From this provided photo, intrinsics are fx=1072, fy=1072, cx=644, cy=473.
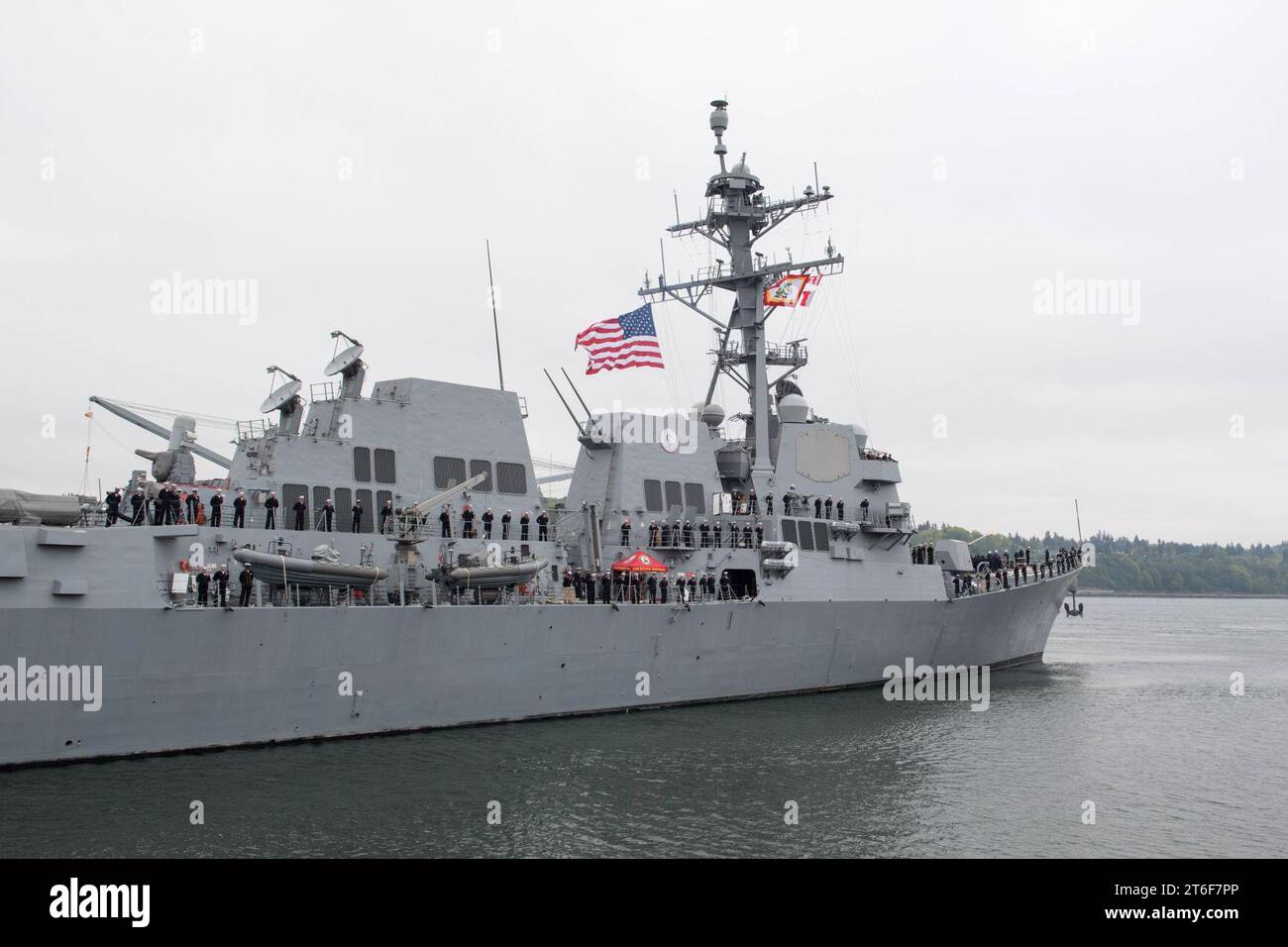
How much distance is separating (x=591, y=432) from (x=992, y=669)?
51.8 ft

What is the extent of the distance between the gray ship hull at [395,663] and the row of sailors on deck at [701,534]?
1.94 meters

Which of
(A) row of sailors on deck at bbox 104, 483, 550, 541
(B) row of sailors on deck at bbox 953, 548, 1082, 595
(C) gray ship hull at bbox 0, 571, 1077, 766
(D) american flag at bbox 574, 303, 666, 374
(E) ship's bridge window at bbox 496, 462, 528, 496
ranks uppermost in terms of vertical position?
(D) american flag at bbox 574, 303, 666, 374

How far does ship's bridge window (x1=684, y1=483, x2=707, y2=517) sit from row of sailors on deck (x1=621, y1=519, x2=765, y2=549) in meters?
0.36

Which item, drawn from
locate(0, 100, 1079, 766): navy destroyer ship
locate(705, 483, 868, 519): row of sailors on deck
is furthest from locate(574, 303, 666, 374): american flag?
locate(705, 483, 868, 519): row of sailors on deck

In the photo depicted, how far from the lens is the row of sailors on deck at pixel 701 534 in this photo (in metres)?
24.9

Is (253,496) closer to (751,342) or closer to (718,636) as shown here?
(718,636)

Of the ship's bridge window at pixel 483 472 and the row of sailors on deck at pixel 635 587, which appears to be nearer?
the row of sailors on deck at pixel 635 587

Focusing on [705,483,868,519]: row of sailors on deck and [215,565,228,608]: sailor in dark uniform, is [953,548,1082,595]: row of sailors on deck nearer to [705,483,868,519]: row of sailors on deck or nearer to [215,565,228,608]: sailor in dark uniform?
[705,483,868,519]: row of sailors on deck

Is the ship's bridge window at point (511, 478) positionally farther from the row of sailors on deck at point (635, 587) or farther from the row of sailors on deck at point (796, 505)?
the row of sailors on deck at point (796, 505)

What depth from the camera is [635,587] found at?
75.7 ft

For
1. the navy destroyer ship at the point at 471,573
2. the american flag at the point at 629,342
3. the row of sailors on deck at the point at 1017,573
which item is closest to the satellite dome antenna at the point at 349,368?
the navy destroyer ship at the point at 471,573

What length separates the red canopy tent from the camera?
74.8 feet
